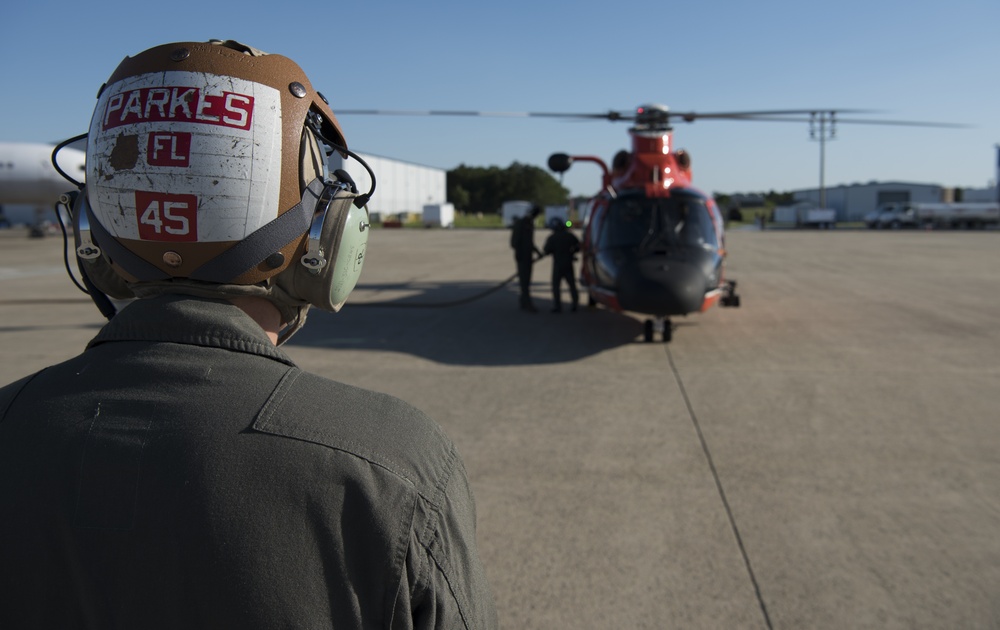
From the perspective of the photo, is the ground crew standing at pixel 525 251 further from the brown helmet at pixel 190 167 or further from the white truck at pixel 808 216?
the white truck at pixel 808 216

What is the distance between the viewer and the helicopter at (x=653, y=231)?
357 inches

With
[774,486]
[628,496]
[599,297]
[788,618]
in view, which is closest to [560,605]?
[788,618]

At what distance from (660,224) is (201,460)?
376 inches

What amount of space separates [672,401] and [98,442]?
612 cm

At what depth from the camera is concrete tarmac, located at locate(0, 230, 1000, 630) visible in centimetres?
363

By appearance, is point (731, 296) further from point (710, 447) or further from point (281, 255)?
point (281, 255)

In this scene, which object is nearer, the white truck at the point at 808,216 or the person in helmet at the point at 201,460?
the person in helmet at the point at 201,460

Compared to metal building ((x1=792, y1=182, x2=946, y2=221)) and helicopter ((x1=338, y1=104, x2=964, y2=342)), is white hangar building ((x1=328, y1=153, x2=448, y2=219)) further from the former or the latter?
helicopter ((x1=338, y1=104, x2=964, y2=342))

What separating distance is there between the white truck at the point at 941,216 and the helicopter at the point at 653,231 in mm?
48230

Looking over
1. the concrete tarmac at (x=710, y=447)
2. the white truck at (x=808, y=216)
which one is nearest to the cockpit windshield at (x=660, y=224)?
the concrete tarmac at (x=710, y=447)

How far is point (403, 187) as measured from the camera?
239 ft

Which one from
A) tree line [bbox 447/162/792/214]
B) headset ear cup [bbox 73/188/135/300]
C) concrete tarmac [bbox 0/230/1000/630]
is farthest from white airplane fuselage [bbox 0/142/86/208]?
tree line [bbox 447/162/792/214]

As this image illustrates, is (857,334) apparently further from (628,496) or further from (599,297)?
(628,496)

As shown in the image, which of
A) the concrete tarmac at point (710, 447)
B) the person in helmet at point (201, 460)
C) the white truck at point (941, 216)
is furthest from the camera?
the white truck at point (941, 216)
